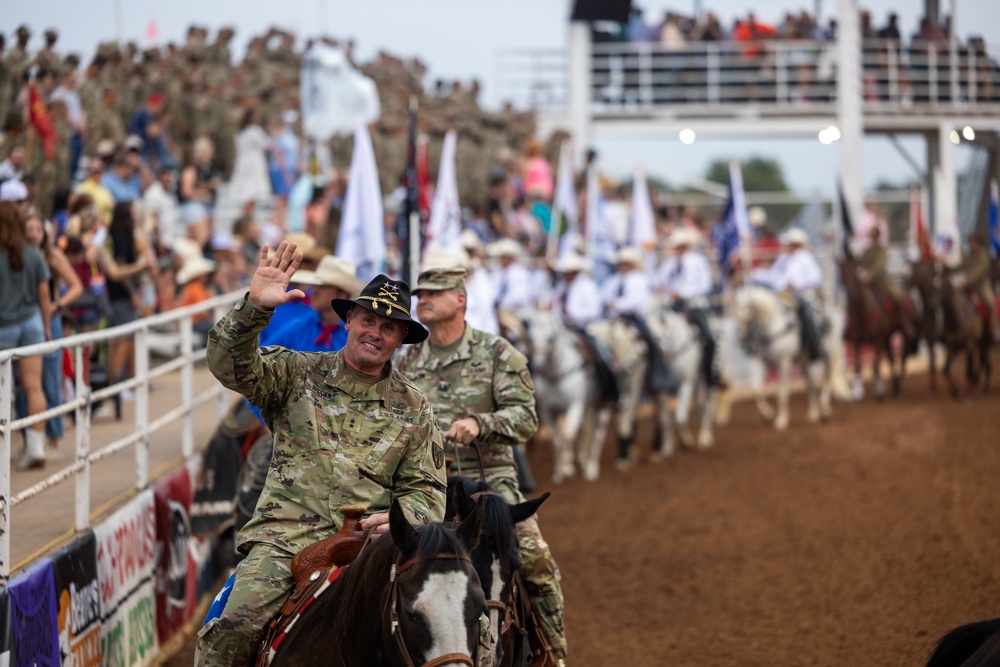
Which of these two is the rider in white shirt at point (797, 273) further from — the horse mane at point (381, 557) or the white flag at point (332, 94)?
the horse mane at point (381, 557)

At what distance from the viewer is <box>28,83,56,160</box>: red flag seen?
12.7m

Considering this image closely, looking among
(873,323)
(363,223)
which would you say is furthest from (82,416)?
(873,323)

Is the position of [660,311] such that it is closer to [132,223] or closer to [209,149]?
[209,149]

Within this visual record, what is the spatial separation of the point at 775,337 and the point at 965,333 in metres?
4.37

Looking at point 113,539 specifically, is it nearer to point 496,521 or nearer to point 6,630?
point 6,630

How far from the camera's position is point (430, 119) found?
24.6 metres

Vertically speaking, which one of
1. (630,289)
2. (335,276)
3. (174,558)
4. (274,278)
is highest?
(274,278)

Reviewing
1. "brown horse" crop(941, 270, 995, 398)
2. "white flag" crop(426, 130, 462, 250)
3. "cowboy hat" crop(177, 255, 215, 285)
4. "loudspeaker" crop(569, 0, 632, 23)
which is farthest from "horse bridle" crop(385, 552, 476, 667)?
"loudspeaker" crop(569, 0, 632, 23)

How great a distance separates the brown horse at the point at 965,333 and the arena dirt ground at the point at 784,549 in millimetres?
4479

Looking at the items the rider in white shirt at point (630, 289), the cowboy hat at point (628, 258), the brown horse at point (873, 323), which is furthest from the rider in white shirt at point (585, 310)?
the brown horse at point (873, 323)

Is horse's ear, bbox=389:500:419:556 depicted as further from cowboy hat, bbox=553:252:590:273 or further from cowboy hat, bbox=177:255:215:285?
cowboy hat, bbox=553:252:590:273

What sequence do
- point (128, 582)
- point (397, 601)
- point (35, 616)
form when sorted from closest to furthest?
point (397, 601)
point (35, 616)
point (128, 582)

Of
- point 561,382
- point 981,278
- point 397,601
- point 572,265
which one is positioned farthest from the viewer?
point 981,278

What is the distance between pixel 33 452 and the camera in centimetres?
838
